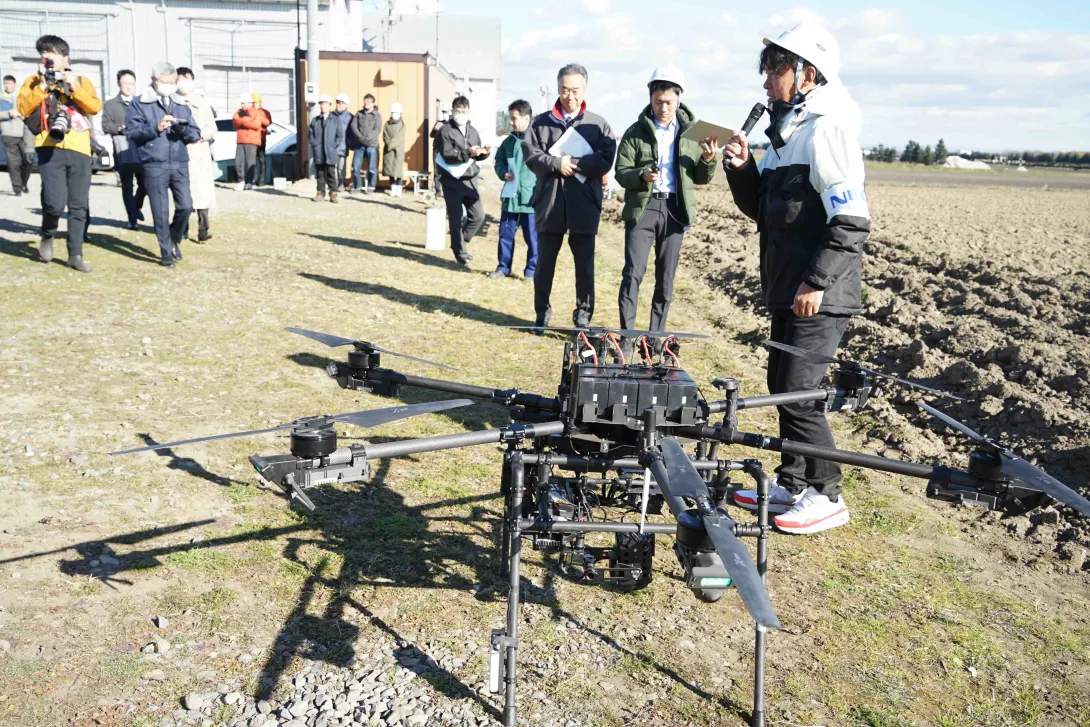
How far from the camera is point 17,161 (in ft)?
50.5

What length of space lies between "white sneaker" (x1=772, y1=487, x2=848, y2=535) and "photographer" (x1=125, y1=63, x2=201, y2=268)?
320 inches

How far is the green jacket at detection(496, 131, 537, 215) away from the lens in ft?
36.1

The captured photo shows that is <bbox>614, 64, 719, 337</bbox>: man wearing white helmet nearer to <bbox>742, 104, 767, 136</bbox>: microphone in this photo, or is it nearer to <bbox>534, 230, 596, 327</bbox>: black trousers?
<bbox>534, 230, 596, 327</bbox>: black trousers

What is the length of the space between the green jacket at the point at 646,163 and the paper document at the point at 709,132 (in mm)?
2342

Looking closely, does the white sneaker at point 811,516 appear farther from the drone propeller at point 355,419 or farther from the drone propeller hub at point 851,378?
the drone propeller at point 355,419

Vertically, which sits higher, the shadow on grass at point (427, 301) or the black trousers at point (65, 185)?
the black trousers at point (65, 185)

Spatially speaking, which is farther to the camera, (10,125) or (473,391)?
(10,125)

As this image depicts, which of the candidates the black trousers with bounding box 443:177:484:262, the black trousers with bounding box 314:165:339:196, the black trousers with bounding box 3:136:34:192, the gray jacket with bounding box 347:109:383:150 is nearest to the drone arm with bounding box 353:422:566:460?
the black trousers with bounding box 443:177:484:262

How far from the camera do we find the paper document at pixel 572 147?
7609 millimetres

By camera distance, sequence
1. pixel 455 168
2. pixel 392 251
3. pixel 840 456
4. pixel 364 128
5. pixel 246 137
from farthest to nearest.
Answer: pixel 246 137 < pixel 364 128 < pixel 392 251 < pixel 455 168 < pixel 840 456

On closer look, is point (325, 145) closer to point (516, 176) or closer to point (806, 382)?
point (516, 176)

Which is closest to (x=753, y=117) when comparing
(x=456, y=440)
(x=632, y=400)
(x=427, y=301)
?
(x=632, y=400)

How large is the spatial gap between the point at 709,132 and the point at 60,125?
7.16 m

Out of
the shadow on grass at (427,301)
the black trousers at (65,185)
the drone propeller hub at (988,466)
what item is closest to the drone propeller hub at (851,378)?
the drone propeller hub at (988,466)
